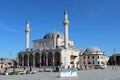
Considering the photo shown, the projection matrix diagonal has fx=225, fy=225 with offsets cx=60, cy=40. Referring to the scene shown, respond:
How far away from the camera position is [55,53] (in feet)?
230

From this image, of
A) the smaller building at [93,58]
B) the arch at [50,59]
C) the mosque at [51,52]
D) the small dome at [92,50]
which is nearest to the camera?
the mosque at [51,52]

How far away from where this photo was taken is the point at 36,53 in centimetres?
7412

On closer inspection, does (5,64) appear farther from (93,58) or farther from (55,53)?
(93,58)

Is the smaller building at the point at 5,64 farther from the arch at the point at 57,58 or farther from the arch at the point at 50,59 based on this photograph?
the arch at the point at 57,58

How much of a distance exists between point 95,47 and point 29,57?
26.6 meters

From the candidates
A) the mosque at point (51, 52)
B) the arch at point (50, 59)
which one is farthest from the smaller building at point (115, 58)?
the arch at point (50, 59)

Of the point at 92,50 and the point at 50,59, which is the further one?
the point at 92,50

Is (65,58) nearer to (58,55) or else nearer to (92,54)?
(58,55)

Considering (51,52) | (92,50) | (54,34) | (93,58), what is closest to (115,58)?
(92,50)

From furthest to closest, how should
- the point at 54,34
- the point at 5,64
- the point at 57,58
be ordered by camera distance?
the point at 5,64 < the point at 54,34 < the point at 57,58

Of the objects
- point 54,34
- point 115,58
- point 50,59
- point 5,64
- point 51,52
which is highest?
point 54,34

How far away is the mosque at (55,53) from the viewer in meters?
68.2

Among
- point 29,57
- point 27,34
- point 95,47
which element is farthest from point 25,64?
point 95,47

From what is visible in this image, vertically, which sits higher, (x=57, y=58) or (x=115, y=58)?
(x=115, y=58)
